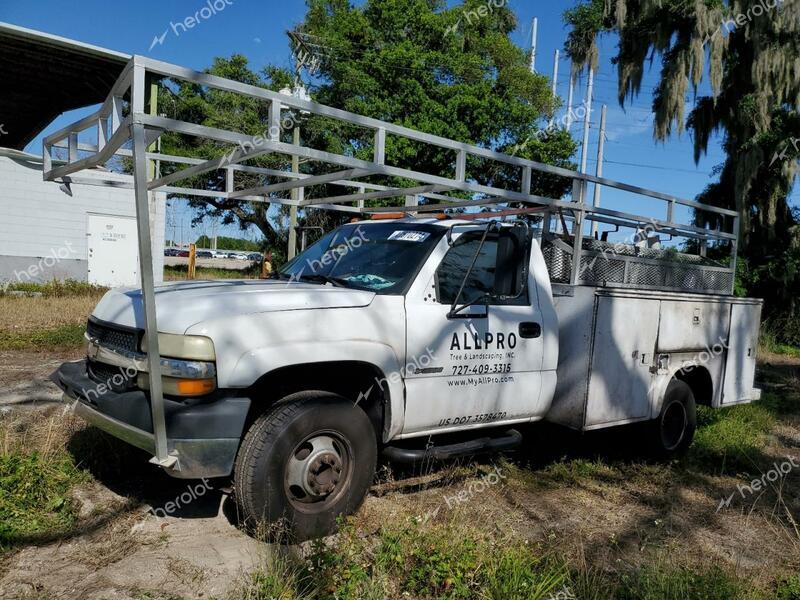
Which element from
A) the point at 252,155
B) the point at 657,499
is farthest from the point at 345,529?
the point at 657,499

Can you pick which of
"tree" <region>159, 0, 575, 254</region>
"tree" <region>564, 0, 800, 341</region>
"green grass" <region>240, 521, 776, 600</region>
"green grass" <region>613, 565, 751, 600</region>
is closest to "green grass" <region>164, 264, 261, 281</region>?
"tree" <region>159, 0, 575, 254</region>

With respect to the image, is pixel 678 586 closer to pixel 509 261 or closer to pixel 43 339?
pixel 509 261

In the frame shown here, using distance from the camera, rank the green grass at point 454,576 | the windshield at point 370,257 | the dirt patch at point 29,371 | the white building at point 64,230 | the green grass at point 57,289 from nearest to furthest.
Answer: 1. the green grass at point 454,576
2. the windshield at point 370,257
3. the dirt patch at point 29,371
4. the green grass at point 57,289
5. the white building at point 64,230

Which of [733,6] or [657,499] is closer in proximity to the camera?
[657,499]

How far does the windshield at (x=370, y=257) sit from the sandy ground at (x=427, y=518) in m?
1.46

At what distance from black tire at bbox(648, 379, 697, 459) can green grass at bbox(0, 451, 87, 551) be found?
453cm

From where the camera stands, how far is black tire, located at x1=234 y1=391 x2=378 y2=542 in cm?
335

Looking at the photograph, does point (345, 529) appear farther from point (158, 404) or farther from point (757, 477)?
point (757, 477)

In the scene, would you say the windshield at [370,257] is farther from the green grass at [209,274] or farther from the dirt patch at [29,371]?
the green grass at [209,274]

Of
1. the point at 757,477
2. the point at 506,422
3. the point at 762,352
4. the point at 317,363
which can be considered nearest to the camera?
the point at 317,363

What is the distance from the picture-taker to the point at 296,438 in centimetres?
345

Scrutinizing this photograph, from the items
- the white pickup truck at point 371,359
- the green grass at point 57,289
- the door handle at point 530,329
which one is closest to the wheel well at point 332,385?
the white pickup truck at point 371,359

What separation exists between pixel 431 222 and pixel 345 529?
2.24 meters

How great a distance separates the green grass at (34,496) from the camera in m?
3.43
